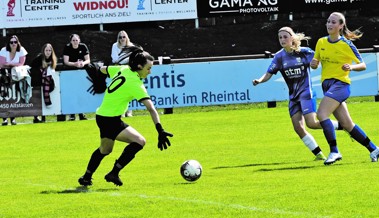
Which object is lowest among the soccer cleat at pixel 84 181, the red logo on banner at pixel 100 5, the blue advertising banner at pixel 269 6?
the soccer cleat at pixel 84 181

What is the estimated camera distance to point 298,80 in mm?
15797

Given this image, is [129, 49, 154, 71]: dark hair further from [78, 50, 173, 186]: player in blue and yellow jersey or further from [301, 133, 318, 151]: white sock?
[301, 133, 318, 151]: white sock

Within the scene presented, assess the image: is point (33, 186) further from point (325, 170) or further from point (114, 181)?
point (325, 170)

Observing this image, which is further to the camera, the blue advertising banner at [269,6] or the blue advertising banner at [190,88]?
the blue advertising banner at [269,6]

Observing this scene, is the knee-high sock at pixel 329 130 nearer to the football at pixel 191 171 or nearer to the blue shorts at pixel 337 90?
the blue shorts at pixel 337 90

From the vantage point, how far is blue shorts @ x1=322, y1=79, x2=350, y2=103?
1475 centimetres

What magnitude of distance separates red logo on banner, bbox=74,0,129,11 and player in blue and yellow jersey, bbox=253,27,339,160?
19.9 m

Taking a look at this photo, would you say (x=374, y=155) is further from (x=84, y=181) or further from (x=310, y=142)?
(x=84, y=181)

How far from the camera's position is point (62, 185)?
13.4m

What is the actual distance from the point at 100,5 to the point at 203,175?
71.9ft

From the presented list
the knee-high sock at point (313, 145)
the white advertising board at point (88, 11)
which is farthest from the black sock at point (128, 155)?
the white advertising board at point (88, 11)

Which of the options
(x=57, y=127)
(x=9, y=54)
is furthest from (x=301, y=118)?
(x=9, y=54)

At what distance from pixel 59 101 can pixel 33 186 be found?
11.9m

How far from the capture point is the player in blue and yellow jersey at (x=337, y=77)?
14727 mm
